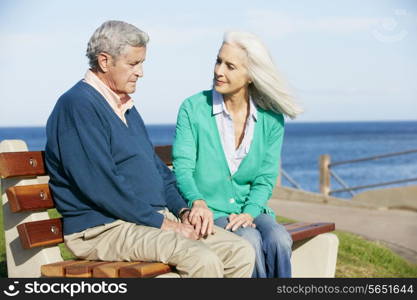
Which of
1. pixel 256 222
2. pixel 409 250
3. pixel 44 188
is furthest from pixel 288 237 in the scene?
pixel 409 250

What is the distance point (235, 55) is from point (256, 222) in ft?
3.33

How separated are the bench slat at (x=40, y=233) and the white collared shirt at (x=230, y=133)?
1.16 metres

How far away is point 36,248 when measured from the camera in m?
3.84

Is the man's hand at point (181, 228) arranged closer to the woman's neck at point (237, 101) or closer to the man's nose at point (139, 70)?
the man's nose at point (139, 70)

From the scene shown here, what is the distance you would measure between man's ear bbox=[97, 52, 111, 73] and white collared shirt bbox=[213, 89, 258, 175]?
0.87 m

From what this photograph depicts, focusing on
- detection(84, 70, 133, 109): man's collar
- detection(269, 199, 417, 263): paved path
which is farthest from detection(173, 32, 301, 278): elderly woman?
detection(269, 199, 417, 263): paved path

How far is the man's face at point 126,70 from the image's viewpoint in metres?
3.86

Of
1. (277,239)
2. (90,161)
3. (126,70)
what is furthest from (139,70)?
(277,239)

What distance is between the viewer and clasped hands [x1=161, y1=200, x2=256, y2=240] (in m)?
3.90

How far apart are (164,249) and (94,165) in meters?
0.55

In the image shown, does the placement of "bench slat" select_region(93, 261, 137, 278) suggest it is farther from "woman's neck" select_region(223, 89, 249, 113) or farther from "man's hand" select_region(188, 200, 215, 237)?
"woman's neck" select_region(223, 89, 249, 113)

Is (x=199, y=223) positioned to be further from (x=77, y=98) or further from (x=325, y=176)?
(x=325, y=176)

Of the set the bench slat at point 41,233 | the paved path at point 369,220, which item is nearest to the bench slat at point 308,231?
the bench slat at point 41,233

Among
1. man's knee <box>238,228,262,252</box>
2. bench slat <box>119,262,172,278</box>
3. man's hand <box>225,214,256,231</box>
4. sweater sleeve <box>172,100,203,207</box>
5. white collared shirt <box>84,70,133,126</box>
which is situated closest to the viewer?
bench slat <box>119,262,172,278</box>
